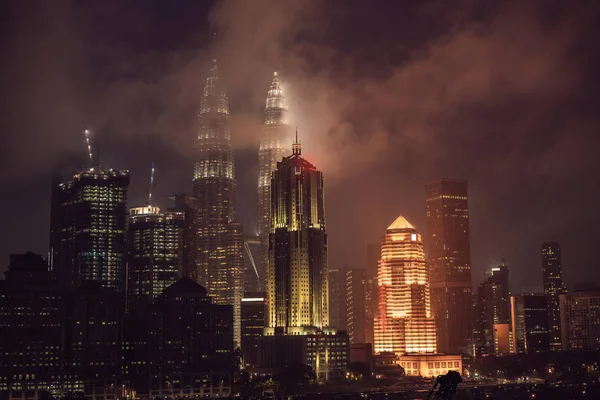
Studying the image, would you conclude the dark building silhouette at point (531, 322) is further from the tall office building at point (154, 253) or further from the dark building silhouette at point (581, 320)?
the tall office building at point (154, 253)

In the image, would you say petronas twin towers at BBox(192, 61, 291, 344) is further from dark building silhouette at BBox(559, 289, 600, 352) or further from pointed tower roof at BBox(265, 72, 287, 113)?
dark building silhouette at BBox(559, 289, 600, 352)

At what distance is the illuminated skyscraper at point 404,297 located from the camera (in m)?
161

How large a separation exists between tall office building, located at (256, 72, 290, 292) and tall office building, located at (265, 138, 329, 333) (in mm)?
15778

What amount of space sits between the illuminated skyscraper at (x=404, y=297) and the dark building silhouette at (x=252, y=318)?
20.5 m

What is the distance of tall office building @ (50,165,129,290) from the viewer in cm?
15238

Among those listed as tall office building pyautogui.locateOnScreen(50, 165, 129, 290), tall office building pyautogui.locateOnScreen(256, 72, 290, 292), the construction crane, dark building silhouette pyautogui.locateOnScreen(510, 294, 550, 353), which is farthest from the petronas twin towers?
the construction crane

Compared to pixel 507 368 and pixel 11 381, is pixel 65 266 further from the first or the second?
pixel 507 368

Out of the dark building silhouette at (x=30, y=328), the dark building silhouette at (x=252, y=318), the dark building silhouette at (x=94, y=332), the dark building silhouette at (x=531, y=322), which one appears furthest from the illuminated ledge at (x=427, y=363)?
the dark building silhouette at (x=30, y=328)

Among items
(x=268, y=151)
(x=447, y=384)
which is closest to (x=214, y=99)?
(x=268, y=151)

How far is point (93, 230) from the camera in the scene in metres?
153

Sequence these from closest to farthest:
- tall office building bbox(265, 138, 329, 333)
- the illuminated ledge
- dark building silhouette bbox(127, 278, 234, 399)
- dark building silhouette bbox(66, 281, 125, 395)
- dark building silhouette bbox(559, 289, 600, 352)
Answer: dark building silhouette bbox(66, 281, 125, 395) → dark building silhouette bbox(127, 278, 234, 399) → tall office building bbox(265, 138, 329, 333) → the illuminated ledge → dark building silhouette bbox(559, 289, 600, 352)

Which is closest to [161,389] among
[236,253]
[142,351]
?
[142,351]

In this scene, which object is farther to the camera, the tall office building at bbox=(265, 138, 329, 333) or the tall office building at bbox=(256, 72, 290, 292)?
the tall office building at bbox=(256, 72, 290, 292)

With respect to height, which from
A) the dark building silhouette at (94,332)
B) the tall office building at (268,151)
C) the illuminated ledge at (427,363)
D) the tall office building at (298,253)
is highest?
the tall office building at (268,151)
